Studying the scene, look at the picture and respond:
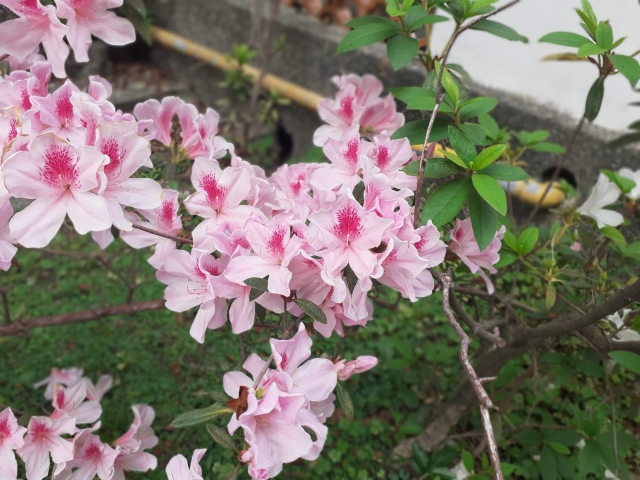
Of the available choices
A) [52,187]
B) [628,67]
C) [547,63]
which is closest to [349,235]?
[52,187]

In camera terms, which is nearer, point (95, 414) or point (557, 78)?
point (95, 414)

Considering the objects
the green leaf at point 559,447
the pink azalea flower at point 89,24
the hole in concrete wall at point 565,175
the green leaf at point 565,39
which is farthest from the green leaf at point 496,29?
the hole in concrete wall at point 565,175

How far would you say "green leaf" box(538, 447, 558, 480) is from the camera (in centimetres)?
162

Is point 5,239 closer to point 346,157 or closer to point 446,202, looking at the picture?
point 346,157

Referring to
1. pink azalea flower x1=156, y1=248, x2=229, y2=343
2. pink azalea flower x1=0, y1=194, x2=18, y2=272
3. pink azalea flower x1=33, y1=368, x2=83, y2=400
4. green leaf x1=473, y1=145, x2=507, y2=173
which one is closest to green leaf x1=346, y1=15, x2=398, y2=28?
green leaf x1=473, y1=145, x2=507, y2=173

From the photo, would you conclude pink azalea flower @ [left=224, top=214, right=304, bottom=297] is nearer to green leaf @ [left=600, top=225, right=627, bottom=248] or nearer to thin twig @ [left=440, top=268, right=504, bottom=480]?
thin twig @ [left=440, top=268, right=504, bottom=480]

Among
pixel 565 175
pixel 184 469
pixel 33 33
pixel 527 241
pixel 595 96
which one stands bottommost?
pixel 565 175

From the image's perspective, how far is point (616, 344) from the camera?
1336 millimetres

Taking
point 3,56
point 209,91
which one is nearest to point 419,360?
point 3,56

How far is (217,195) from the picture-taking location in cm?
107

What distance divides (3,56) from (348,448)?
1.54m

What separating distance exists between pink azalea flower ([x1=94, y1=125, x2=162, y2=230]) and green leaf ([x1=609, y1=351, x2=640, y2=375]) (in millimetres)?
1046

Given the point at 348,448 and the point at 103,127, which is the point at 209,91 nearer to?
the point at 348,448

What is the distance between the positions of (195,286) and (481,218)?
56 centimetres
